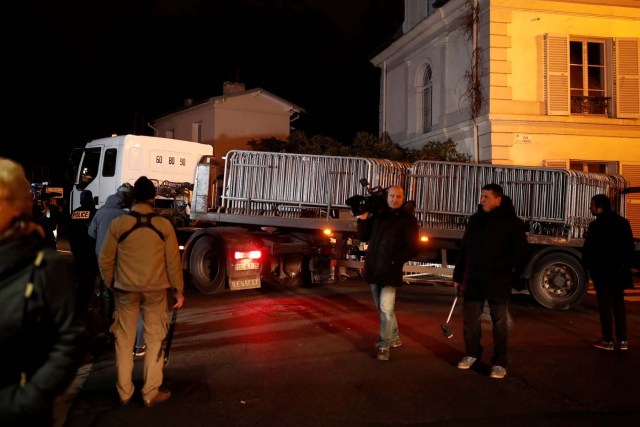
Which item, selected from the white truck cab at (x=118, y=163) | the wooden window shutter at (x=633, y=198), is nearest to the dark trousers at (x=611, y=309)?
the white truck cab at (x=118, y=163)

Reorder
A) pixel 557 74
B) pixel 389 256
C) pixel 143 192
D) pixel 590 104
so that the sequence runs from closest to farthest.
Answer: pixel 143 192
pixel 389 256
pixel 557 74
pixel 590 104

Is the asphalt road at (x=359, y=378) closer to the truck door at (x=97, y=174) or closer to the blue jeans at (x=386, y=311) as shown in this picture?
the blue jeans at (x=386, y=311)

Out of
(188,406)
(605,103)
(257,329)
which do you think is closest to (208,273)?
(257,329)

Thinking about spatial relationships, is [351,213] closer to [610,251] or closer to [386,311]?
[386,311]

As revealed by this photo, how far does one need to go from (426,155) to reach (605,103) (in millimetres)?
5098

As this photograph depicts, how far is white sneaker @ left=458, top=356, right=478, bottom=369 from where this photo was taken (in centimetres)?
602

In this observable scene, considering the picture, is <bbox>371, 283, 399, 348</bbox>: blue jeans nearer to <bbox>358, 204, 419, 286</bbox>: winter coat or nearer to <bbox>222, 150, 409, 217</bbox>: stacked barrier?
<bbox>358, 204, 419, 286</bbox>: winter coat

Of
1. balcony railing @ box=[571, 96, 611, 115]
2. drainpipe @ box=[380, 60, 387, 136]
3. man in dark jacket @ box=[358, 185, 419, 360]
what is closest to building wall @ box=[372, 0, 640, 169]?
balcony railing @ box=[571, 96, 611, 115]

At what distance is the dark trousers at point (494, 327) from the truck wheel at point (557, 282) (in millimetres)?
4289

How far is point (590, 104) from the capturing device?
16.4 m

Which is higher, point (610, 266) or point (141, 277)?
point (610, 266)

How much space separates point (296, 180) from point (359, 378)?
5.17 metres

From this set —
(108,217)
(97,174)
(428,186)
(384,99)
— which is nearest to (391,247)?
(108,217)

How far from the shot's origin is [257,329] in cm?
784
